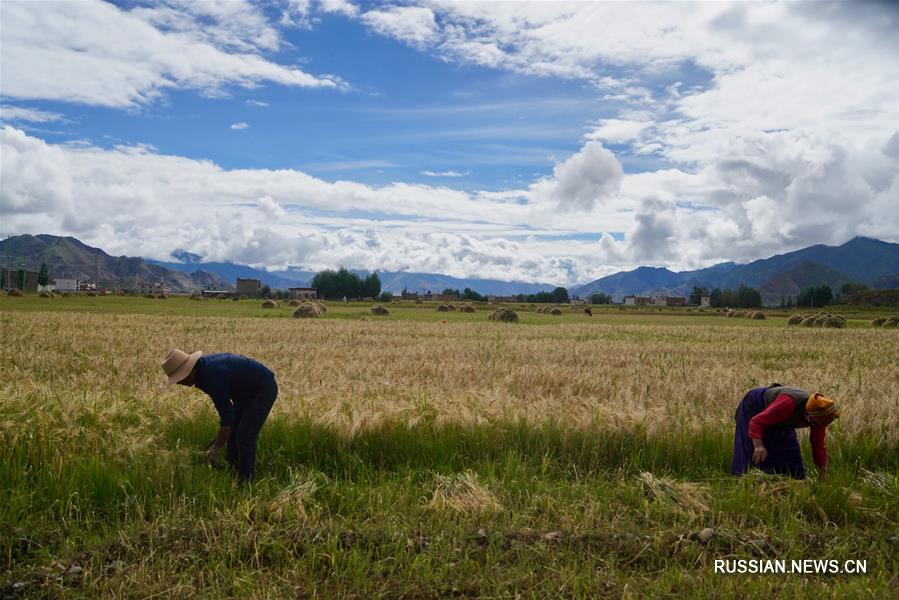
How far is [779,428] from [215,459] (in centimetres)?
641

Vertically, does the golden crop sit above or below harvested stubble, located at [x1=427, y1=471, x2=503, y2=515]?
above

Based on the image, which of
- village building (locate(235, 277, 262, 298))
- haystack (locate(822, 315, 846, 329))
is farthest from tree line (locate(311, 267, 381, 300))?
haystack (locate(822, 315, 846, 329))

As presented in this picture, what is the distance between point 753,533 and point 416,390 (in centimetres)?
613

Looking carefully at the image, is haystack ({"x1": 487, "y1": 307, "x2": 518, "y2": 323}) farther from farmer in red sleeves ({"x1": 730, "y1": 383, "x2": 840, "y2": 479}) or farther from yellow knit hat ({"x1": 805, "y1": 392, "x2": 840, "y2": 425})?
yellow knit hat ({"x1": 805, "y1": 392, "x2": 840, "y2": 425})

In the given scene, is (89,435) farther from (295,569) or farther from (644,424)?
(644,424)

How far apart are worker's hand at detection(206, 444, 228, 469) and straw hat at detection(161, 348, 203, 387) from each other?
0.90 metres

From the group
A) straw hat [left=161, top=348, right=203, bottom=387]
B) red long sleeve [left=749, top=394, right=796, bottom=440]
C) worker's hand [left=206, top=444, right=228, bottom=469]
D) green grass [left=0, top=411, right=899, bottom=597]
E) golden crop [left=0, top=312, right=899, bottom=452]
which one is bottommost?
green grass [left=0, top=411, right=899, bottom=597]

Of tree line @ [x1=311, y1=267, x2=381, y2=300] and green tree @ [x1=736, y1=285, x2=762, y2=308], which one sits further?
tree line @ [x1=311, y1=267, x2=381, y2=300]

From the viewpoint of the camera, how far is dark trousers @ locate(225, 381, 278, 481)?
709cm

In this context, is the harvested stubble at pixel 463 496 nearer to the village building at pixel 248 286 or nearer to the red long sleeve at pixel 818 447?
the red long sleeve at pixel 818 447

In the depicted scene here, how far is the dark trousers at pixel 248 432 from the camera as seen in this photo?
709 cm

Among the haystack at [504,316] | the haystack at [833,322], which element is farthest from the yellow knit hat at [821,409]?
the haystack at [833,322]

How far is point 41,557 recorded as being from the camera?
544cm

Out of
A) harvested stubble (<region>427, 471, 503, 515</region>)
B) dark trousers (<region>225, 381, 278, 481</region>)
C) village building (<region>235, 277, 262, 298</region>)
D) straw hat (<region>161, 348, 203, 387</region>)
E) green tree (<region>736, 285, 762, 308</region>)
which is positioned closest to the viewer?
harvested stubble (<region>427, 471, 503, 515</region>)
